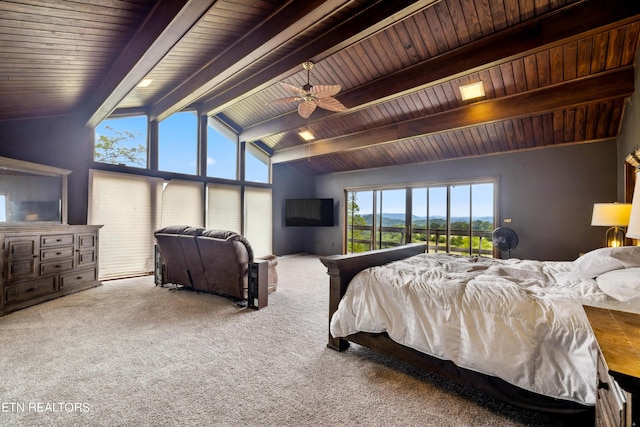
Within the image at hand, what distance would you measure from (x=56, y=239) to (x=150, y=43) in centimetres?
303

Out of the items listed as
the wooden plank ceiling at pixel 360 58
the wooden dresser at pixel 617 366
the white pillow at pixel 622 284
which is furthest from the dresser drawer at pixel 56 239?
the white pillow at pixel 622 284

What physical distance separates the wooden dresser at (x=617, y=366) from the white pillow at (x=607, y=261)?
37.9 inches

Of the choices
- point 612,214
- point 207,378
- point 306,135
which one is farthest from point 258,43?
point 612,214

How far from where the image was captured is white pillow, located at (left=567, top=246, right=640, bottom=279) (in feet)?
6.08

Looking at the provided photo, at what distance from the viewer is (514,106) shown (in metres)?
4.27

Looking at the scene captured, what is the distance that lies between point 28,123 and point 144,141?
5.67 feet

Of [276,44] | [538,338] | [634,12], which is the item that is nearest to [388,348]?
[538,338]

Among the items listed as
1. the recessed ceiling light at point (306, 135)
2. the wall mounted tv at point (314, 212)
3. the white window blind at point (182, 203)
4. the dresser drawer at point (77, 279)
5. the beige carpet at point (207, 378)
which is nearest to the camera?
the beige carpet at point (207, 378)

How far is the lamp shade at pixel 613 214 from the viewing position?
3.13 meters

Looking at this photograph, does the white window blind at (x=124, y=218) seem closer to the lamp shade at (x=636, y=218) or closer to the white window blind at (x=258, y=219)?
the white window blind at (x=258, y=219)

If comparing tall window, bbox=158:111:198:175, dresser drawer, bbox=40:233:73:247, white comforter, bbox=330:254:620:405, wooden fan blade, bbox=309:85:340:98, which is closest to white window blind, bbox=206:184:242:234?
tall window, bbox=158:111:198:175

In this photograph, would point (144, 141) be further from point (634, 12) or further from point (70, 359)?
point (634, 12)

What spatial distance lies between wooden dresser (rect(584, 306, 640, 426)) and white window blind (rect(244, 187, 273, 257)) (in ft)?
22.7

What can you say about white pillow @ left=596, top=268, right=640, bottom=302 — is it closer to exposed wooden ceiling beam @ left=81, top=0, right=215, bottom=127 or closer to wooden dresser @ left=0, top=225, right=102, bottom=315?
exposed wooden ceiling beam @ left=81, top=0, right=215, bottom=127
